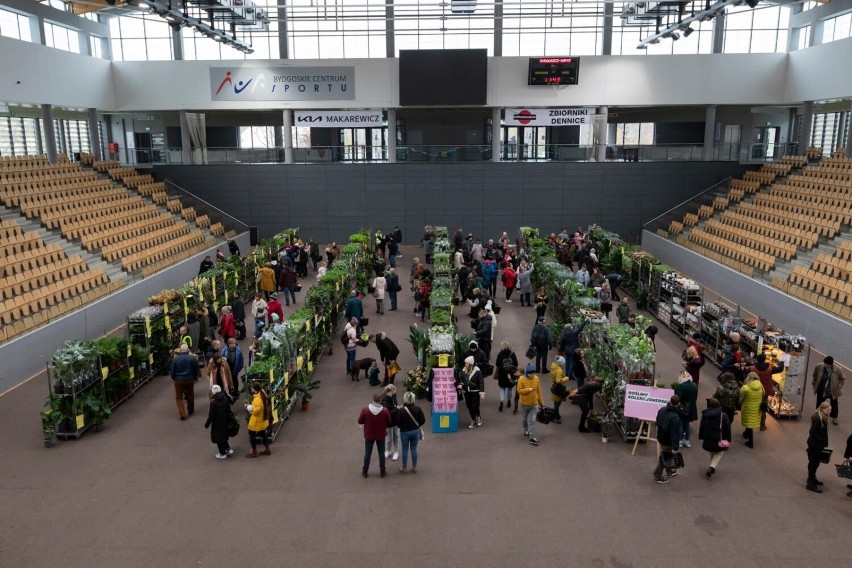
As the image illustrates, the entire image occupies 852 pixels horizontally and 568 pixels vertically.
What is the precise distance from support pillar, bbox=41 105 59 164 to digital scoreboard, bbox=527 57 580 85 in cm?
1913

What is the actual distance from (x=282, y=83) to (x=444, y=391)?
21087 mm

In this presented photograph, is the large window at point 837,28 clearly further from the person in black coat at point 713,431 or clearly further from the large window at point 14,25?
the large window at point 14,25

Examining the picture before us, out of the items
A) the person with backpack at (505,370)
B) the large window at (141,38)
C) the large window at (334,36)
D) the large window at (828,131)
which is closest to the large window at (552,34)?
the large window at (334,36)

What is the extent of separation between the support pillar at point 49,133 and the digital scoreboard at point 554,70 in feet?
62.8

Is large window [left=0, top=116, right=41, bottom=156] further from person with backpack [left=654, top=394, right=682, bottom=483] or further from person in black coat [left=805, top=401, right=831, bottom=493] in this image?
person in black coat [left=805, top=401, right=831, bottom=493]

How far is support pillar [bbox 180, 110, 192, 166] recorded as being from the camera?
94.0 ft

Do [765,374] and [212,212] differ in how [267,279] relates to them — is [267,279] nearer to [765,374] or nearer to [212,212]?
[212,212]

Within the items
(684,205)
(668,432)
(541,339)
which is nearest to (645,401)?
(668,432)

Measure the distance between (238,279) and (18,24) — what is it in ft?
50.2

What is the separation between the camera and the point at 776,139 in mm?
34531

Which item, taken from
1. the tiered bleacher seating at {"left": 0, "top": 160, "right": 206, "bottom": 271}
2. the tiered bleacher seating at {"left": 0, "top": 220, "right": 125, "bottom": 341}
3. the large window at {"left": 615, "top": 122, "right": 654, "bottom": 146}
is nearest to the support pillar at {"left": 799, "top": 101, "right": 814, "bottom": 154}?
the large window at {"left": 615, "top": 122, "right": 654, "bottom": 146}

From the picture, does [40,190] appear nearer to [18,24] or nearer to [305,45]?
[18,24]

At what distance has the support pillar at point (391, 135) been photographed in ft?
93.7

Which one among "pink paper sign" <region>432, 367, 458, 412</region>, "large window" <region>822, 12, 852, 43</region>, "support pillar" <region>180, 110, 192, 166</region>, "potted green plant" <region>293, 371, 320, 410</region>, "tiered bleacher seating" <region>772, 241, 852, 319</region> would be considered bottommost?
"potted green plant" <region>293, 371, 320, 410</region>
